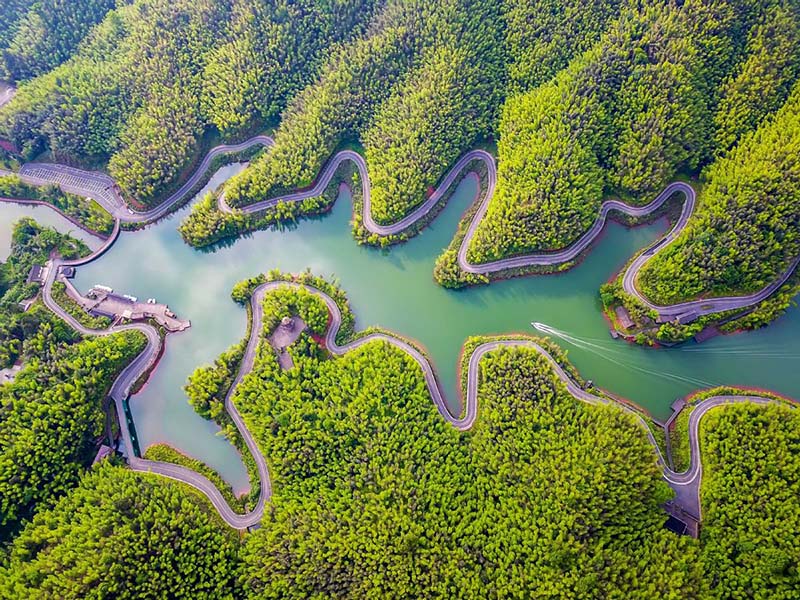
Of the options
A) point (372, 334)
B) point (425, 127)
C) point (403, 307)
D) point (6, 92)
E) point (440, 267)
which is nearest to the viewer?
point (372, 334)

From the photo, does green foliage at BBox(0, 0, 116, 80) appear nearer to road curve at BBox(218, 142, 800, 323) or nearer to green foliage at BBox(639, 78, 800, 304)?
road curve at BBox(218, 142, 800, 323)

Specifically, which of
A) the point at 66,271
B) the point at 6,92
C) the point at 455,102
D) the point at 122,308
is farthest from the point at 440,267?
the point at 6,92

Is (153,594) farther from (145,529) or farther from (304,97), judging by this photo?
(304,97)

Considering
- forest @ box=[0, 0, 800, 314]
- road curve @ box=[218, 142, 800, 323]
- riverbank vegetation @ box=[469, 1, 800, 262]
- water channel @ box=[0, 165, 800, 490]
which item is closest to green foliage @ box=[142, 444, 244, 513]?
water channel @ box=[0, 165, 800, 490]

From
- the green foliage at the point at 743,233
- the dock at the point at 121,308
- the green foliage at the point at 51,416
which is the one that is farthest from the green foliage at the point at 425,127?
the green foliage at the point at 51,416

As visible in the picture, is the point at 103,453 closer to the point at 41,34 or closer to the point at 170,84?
the point at 170,84

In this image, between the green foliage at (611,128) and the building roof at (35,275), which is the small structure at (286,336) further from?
the building roof at (35,275)
